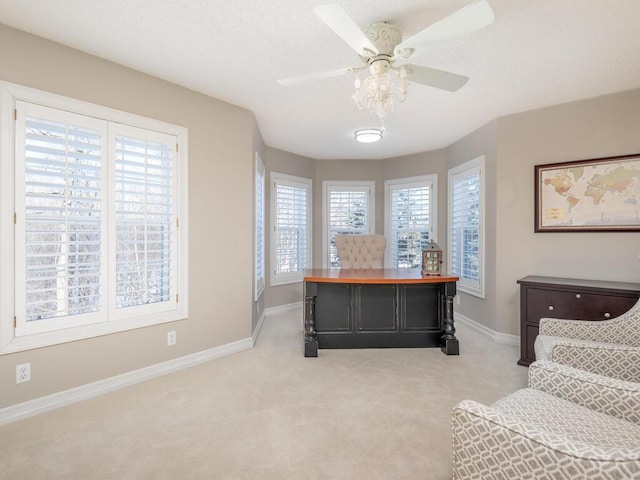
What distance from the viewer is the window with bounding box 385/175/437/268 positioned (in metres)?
5.56

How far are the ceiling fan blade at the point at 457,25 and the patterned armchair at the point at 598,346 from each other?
1.86m

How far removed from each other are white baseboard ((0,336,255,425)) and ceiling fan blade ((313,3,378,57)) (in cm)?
298

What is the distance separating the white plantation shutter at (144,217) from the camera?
9.02ft

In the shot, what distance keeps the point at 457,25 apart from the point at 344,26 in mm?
545

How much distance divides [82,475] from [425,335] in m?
3.10

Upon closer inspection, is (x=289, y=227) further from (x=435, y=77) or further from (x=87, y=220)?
(x=435, y=77)

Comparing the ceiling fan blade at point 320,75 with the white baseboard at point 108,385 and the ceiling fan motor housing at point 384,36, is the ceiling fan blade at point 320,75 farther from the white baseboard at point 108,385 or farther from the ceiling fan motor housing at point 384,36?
the white baseboard at point 108,385

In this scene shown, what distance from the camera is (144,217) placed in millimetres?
2896

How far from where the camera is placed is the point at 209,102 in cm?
337

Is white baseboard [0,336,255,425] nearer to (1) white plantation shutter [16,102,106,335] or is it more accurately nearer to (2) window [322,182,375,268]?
(1) white plantation shutter [16,102,106,335]

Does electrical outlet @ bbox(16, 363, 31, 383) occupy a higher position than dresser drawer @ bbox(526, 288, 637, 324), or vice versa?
dresser drawer @ bbox(526, 288, 637, 324)

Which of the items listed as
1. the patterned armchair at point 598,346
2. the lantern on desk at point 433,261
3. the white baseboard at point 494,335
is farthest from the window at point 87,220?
the white baseboard at point 494,335

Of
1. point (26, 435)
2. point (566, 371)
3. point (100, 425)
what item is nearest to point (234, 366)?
point (100, 425)

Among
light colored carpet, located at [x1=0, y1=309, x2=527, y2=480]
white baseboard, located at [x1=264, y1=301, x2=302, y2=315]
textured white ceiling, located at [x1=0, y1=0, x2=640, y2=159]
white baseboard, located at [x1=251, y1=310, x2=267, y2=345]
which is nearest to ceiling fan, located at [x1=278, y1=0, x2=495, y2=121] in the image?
textured white ceiling, located at [x1=0, y1=0, x2=640, y2=159]
